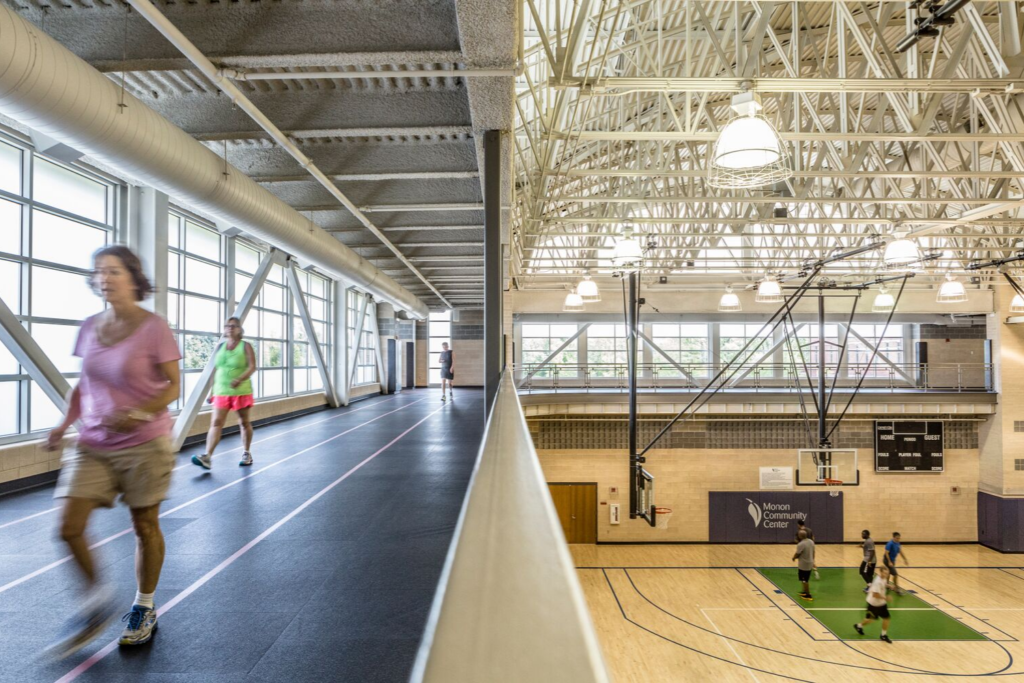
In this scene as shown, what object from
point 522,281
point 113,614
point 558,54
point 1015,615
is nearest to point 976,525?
point 1015,615

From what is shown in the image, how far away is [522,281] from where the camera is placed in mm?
22219

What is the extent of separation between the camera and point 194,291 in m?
10.9

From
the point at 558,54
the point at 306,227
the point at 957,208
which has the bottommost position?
the point at 306,227

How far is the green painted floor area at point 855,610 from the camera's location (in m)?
12.3

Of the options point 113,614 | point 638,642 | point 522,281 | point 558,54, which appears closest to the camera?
point 113,614

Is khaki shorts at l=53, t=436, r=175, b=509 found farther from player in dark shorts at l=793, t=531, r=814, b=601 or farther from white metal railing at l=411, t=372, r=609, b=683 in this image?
player in dark shorts at l=793, t=531, r=814, b=601

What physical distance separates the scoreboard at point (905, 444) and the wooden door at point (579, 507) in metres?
9.13

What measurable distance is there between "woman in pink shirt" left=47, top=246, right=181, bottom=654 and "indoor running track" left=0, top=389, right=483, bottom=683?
0.13 meters

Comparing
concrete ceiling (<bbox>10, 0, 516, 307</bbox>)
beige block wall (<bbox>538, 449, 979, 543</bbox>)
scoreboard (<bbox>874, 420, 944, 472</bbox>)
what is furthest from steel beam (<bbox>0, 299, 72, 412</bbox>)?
scoreboard (<bbox>874, 420, 944, 472</bbox>)

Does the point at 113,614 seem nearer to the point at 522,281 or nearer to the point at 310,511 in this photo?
the point at 310,511

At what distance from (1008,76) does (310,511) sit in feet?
29.5

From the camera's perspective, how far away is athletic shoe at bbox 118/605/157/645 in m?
2.37

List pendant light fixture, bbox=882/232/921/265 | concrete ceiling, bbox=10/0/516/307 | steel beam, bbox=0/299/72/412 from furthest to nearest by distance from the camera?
1. pendant light fixture, bbox=882/232/921/265
2. steel beam, bbox=0/299/72/412
3. concrete ceiling, bbox=10/0/516/307

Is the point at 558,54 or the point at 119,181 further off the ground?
the point at 558,54
